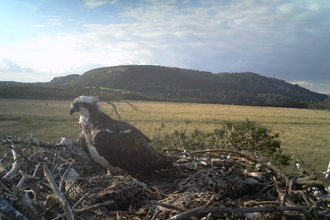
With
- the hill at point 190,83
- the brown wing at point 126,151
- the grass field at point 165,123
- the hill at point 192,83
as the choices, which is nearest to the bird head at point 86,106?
the brown wing at point 126,151

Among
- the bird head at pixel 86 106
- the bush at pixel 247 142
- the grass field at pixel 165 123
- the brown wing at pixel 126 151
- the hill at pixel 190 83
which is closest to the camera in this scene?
the brown wing at pixel 126 151

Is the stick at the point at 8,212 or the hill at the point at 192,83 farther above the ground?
the hill at the point at 192,83

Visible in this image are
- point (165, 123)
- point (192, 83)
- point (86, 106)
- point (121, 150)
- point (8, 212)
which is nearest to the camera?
point (8, 212)

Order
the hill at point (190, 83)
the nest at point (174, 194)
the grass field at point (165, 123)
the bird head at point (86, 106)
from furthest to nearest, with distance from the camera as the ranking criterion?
the hill at point (190, 83), the grass field at point (165, 123), the bird head at point (86, 106), the nest at point (174, 194)

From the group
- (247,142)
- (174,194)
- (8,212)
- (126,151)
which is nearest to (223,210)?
(174,194)

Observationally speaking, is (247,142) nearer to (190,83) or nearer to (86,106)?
(86,106)

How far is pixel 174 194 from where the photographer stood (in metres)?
3.49

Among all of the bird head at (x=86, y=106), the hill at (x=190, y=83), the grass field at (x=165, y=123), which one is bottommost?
the grass field at (x=165, y=123)

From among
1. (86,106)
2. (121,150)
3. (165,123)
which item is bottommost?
(165,123)

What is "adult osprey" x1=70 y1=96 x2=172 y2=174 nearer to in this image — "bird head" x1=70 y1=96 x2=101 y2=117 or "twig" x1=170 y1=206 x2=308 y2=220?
"bird head" x1=70 y1=96 x2=101 y2=117

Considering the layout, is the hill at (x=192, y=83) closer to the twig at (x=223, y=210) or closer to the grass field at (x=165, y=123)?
the grass field at (x=165, y=123)

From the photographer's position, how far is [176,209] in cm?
274

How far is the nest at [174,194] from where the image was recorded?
2.58 meters

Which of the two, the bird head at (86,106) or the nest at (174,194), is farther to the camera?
the bird head at (86,106)
